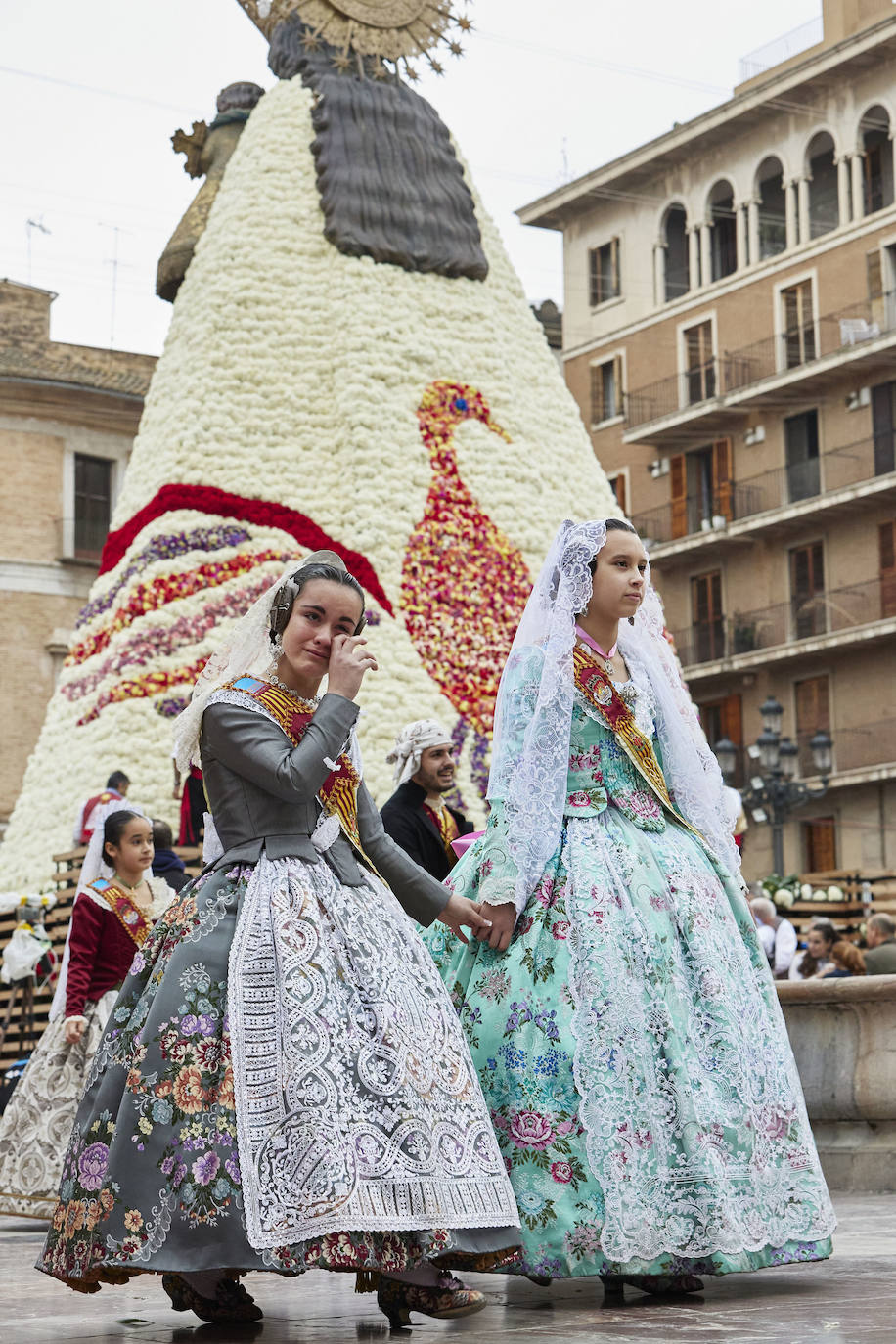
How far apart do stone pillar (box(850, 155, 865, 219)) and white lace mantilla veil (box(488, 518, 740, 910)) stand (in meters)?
29.4

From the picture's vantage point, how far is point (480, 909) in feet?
17.2

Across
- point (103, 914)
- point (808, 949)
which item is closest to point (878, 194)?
point (808, 949)

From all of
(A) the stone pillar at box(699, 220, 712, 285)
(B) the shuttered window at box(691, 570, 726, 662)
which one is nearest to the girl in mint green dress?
(B) the shuttered window at box(691, 570, 726, 662)

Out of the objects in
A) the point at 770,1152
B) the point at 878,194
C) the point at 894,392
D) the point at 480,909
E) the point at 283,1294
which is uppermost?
the point at 878,194

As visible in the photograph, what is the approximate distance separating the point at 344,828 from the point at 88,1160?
3.16 feet

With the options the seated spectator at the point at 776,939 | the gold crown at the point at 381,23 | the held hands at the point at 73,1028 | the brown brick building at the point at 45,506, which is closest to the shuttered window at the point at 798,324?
the brown brick building at the point at 45,506

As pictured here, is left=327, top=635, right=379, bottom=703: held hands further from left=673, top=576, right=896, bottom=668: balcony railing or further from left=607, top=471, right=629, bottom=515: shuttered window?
left=607, top=471, right=629, bottom=515: shuttered window

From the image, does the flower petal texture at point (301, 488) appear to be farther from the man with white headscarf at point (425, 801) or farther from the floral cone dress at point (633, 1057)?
the floral cone dress at point (633, 1057)

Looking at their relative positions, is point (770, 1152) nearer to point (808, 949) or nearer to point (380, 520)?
point (808, 949)

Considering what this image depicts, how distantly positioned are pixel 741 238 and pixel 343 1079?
108ft

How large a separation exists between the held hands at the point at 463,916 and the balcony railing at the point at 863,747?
2708 centimetres

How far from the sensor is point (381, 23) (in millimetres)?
17484

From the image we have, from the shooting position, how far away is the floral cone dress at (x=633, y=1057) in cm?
488

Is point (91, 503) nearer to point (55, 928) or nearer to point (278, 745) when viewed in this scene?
point (55, 928)
